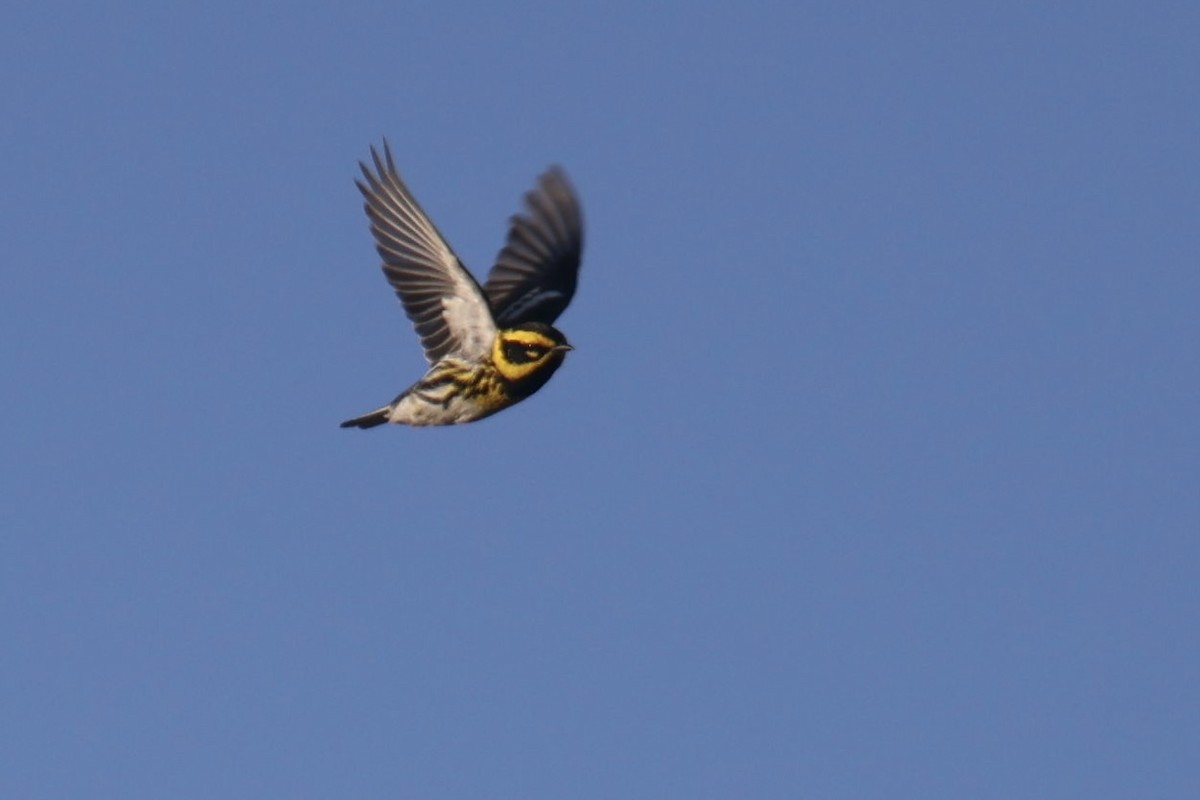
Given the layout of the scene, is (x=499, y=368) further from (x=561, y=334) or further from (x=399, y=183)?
(x=399, y=183)

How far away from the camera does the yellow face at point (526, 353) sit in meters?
20.1

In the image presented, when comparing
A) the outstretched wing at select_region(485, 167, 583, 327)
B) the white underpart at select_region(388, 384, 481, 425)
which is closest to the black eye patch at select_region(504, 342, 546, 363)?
the white underpart at select_region(388, 384, 481, 425)

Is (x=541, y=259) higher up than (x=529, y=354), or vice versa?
(x=541, y=259)

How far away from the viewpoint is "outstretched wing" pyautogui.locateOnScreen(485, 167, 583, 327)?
21484 mm

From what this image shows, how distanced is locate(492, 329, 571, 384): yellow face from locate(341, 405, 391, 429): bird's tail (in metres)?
1.37

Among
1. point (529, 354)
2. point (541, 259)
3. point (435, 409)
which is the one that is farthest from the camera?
point (541, 259)

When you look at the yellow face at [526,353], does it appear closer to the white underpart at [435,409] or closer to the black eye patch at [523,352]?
the black eye patch at [523,352]

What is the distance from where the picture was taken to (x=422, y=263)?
21.2 meters

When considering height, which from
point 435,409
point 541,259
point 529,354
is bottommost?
point 435,409

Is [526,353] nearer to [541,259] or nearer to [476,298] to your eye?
[476,298]

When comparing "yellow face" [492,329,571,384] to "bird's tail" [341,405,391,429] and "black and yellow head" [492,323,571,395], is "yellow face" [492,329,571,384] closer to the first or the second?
"black and yellow head" [492,323,571,395]

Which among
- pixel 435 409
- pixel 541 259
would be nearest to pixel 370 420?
pixel 435 409

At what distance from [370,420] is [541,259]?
203 centimetres

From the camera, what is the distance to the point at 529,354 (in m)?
20.2
